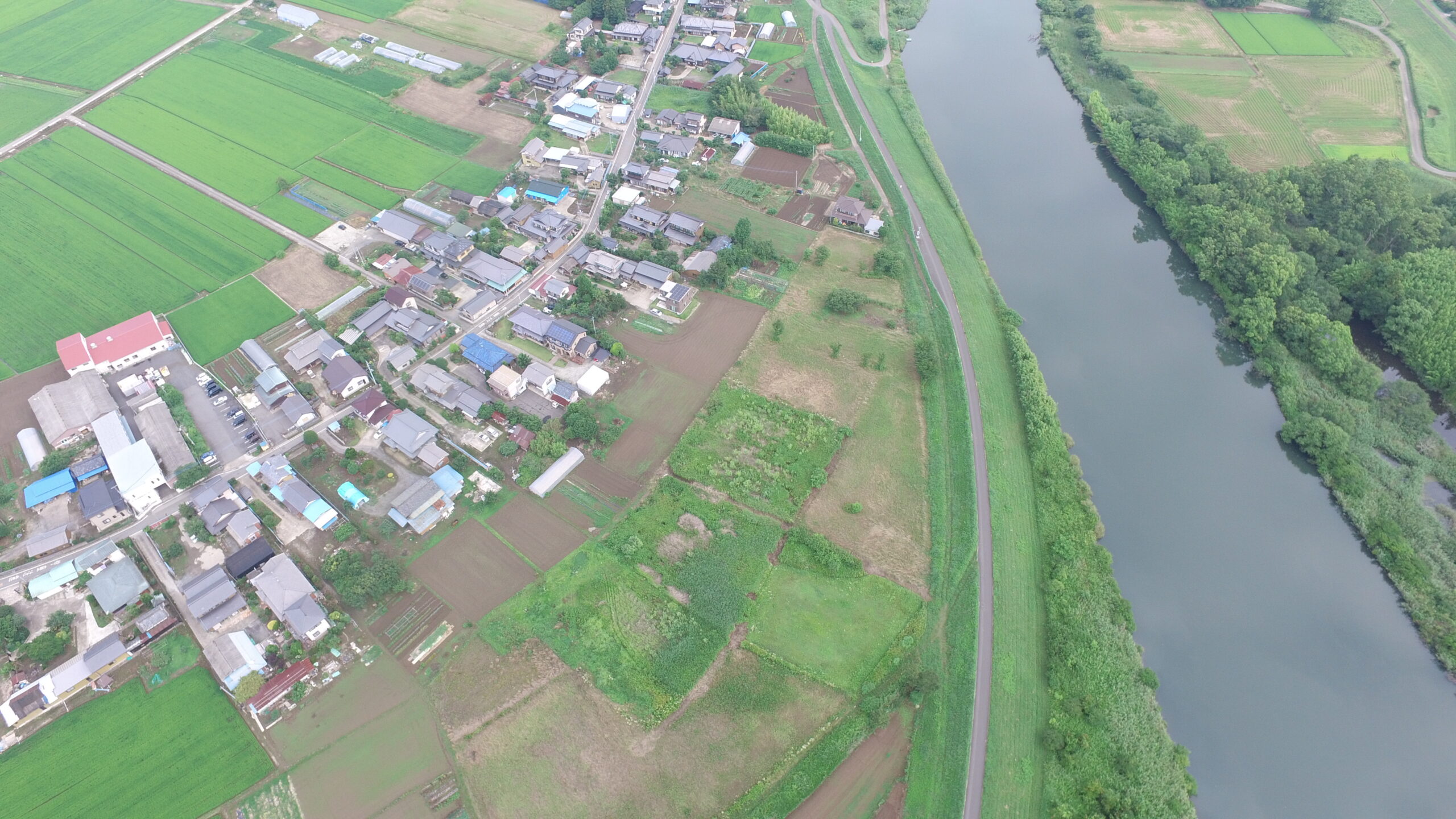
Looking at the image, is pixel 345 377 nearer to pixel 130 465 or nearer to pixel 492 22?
pixel 130 465

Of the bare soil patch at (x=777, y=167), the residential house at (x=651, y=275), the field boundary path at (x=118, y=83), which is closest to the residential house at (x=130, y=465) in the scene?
the residential house at (x=651, y=275)

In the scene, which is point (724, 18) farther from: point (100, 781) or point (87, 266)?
point (100, 781)

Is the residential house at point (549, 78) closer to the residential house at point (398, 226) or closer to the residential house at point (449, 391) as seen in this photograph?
the residential house at point (398, 226)

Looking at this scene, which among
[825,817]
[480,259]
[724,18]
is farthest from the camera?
[724,18]

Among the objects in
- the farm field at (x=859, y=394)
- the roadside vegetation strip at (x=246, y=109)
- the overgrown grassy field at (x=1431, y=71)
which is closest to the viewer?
the farm field at (x=859, y=394)

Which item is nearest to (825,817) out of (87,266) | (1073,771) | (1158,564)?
(1073,771)

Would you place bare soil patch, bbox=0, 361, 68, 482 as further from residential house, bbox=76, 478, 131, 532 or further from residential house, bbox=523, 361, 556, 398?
residential house, bbox=523, 361, 556, 398

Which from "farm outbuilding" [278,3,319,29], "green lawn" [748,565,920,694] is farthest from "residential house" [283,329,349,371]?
"farm outbuilding" [278,3,319,29]
